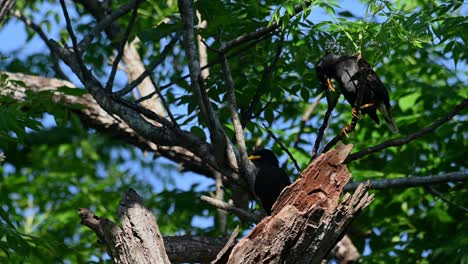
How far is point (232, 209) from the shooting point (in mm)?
6195

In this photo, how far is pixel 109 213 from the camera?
9172 mm

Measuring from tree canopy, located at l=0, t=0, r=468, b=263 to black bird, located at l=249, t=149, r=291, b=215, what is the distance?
0.61 ft

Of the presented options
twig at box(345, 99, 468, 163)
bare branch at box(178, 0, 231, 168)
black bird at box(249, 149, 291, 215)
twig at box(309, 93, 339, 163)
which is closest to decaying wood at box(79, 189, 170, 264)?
bare branch at box(178, 0, 231, 168)

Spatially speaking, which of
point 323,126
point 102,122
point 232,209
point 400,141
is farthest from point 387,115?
point 102,122

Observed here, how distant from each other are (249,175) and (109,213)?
10.5ft

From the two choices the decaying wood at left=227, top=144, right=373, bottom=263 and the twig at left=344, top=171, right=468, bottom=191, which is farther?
the twig at left=344, top=171, right=468, bottom=191

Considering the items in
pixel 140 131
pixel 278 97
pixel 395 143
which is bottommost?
pixel 395 143

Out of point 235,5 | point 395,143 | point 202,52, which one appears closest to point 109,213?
point 202,52

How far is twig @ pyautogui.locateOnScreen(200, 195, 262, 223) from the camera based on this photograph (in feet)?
20.4

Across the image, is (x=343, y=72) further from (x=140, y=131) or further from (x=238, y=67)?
(x=140, y=131)

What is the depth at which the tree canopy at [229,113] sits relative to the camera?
5.89m

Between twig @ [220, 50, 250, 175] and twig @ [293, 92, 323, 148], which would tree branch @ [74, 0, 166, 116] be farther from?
twig @ [220, 50, 250, 175]

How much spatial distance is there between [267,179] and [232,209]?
21.3 inches

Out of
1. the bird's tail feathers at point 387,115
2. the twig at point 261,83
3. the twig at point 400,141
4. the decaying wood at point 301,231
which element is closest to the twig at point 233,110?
the twig at point 261,83
